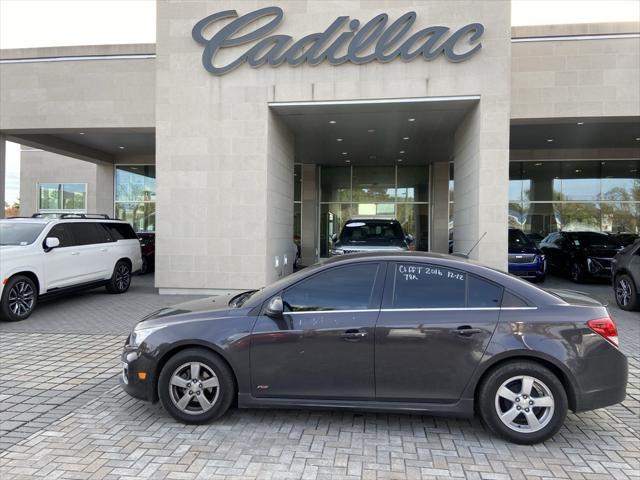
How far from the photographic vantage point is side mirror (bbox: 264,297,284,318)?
3746mm

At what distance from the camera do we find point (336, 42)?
10320mm

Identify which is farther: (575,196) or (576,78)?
(575,196)

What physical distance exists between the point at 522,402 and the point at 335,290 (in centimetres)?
175

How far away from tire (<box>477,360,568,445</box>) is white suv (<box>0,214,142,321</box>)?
791cm

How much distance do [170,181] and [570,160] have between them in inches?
622

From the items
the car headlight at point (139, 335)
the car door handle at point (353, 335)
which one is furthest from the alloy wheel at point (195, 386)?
the car door handle at point (353, 335)

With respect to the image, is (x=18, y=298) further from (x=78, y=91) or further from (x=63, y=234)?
(x=78, y=91)

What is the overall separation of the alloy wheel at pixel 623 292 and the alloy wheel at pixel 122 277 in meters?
11.4

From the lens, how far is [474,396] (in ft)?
12.1

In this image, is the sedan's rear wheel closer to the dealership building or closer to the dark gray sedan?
the dealership building

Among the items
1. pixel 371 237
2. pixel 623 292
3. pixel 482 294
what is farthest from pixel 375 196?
pixel 482 294

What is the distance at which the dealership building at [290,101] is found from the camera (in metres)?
10.1

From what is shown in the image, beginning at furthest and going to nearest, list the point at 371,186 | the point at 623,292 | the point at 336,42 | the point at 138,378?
the point at 371,186
the point at 336,42
the point at 623,292
the point at 138,378

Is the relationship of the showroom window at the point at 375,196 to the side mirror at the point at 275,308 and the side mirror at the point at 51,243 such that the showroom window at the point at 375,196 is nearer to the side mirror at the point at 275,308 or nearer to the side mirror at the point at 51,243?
the side mirror at the point at 51,243
